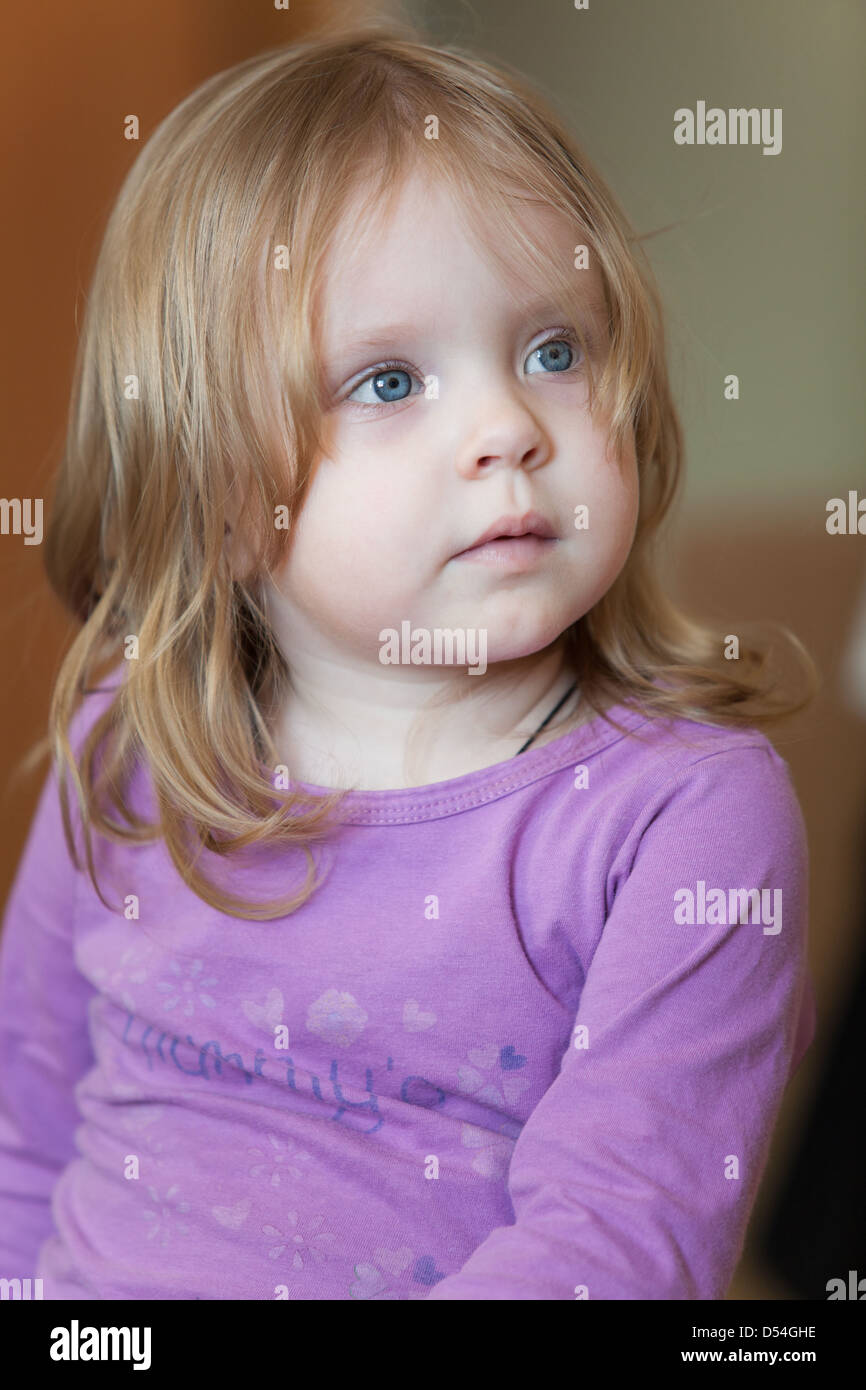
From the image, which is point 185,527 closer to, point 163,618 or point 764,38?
point 163,618

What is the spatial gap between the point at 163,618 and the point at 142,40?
0.38 m

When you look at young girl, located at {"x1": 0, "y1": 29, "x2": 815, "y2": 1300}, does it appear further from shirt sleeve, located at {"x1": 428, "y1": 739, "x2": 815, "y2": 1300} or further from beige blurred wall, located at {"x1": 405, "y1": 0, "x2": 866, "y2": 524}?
beige blurred wall, located at {"x1": 405, "y1": 0, "x2": 866, "y2": 524}

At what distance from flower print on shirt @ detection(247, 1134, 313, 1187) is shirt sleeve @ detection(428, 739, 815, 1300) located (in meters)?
0.11

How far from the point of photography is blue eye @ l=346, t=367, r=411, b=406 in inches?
23.1

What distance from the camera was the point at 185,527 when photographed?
68 centimetres

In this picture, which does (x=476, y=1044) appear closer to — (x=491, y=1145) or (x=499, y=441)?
(x=491, y=1145)

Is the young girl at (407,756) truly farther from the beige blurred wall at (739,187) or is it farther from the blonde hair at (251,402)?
the beige blurred wall at (739,187)

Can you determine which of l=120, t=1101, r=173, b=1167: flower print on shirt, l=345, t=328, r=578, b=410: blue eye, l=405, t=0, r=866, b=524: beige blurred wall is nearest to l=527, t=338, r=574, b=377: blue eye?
l=345, t=328, r=578, b=410: blue eye

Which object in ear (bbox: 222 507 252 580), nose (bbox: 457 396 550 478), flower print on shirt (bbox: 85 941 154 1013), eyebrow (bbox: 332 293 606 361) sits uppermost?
eyebrow (bbox: 332 293 606 361)

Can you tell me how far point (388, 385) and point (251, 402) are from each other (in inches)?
2.7

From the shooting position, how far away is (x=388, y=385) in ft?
1.94

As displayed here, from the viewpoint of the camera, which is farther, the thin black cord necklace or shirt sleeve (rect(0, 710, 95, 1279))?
shirt sleeve (rect(0, 710, 95, 1279))

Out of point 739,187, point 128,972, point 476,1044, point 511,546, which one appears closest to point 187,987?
point 128,972
